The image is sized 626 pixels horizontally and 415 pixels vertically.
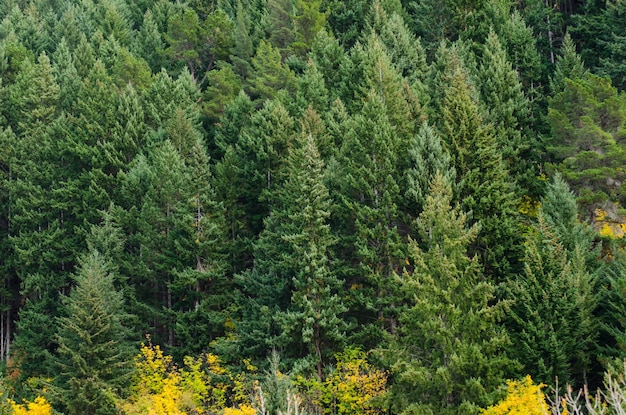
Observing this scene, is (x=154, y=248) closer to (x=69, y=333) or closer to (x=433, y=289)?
(x=69, y=333)

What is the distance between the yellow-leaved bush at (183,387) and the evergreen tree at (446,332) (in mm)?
8538

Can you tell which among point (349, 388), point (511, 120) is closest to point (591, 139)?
point (511, 120)

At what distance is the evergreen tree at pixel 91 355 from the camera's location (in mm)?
30297

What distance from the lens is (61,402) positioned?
1208 inches

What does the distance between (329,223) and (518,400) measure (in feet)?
45.8

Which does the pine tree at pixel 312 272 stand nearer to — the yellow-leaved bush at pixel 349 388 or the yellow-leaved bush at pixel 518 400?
the yellow-leaved bush at pixel 349 388

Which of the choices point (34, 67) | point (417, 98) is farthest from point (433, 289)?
point (34, 67)

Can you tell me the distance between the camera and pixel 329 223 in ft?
109

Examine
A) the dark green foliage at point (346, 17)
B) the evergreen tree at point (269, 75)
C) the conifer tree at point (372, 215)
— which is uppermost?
the dark green foliage at point (346, 17)

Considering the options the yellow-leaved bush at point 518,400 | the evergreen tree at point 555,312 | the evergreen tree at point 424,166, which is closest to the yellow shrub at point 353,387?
the yellow-leaved bush at point 518,400

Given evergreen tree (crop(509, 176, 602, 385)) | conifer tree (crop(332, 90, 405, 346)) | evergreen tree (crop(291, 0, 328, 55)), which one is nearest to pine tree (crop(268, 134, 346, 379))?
conifer tree (crop(332, 90, 405, 346))

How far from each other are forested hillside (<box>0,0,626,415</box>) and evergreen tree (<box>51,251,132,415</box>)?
0.14 metres

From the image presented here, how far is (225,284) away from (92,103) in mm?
18952

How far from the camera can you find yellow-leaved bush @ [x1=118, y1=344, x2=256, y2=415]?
1161 inches
